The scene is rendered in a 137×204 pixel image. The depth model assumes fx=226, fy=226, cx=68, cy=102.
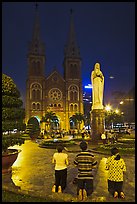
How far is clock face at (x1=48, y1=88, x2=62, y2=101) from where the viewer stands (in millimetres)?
64625

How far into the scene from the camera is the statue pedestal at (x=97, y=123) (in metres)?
17.1

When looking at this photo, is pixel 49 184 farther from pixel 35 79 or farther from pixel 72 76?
pixel 72 76

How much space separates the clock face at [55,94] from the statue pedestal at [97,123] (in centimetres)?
4754

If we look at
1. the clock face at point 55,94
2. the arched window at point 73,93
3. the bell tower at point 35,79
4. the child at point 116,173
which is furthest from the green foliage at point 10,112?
the arched window at point 73,93

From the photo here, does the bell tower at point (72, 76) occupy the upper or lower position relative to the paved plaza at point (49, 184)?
upper

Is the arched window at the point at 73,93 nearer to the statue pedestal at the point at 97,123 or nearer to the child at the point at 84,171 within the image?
the statue pedestal at the point at 97,123

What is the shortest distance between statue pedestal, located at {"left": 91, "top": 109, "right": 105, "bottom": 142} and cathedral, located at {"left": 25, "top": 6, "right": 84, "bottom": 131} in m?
43.7

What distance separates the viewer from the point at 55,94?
214 ft

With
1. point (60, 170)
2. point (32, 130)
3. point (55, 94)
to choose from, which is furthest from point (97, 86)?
point (55, 94)

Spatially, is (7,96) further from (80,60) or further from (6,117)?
(80,60)

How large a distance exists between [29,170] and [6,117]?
248cm

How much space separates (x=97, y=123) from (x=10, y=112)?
32.9 feet

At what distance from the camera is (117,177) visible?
5.60m

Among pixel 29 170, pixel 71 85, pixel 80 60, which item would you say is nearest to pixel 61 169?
pixel 29 170
